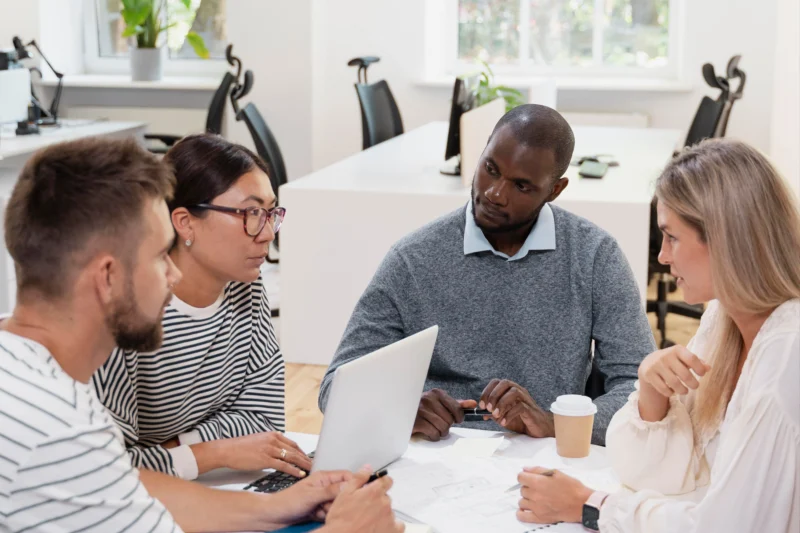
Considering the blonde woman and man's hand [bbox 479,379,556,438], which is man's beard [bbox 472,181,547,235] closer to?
man's hand [bbox 479,379,556,438]

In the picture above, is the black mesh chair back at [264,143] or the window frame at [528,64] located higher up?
the window frame at [528,64]

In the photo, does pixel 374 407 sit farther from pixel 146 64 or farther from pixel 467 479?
pixel 146 64

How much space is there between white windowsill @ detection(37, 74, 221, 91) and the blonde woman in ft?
16.2

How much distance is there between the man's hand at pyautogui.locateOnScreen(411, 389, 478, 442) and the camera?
1.67 metres

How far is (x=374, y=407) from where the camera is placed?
144 cm

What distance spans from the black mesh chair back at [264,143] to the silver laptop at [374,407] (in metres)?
2.20

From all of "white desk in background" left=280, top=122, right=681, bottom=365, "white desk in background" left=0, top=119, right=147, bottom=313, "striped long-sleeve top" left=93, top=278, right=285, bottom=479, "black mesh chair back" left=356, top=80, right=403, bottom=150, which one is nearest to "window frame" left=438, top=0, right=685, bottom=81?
"black mesh chair back" left=356, top=80, right=403, bottom=150

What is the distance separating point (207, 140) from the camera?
1690mm

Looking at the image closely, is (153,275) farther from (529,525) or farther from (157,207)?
(529,525)


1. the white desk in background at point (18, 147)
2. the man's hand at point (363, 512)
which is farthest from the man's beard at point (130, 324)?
the white desk in background at point (18, 147)

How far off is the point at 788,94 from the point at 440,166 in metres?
1.49

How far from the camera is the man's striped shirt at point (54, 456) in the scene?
992mm

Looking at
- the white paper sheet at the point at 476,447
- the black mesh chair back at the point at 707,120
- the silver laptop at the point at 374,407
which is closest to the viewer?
the silver laptop at the point at 374,407

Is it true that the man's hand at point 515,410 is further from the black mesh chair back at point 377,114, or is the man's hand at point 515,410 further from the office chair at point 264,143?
the black mesh chair back at point 377,114
